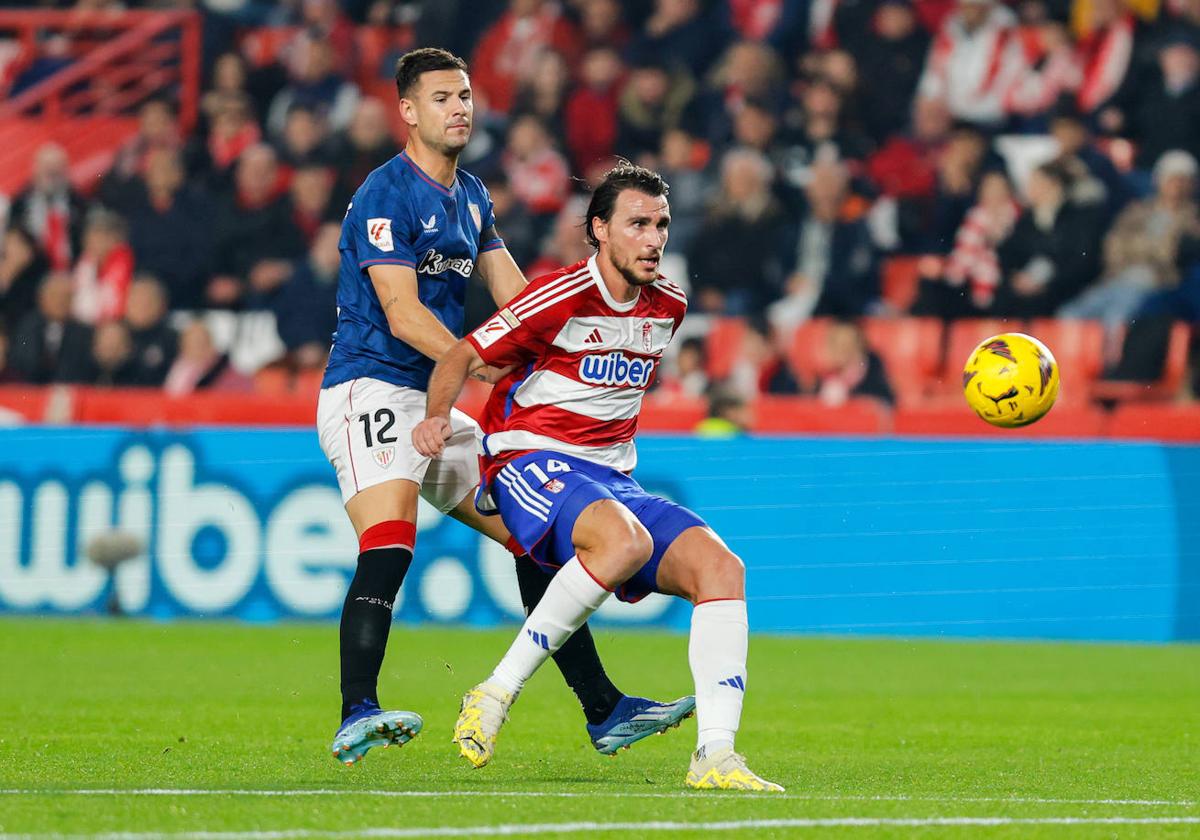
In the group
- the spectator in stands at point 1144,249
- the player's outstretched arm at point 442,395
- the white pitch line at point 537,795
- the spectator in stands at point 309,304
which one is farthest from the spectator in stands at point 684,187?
the white pitch line at point 537,795

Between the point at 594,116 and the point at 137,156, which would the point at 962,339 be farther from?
the point at 137,156

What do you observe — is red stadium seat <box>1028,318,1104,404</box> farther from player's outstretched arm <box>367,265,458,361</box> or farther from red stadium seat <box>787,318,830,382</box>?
player's outstretched arm <box>367,265,458,361</box>

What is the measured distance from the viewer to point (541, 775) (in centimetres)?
607

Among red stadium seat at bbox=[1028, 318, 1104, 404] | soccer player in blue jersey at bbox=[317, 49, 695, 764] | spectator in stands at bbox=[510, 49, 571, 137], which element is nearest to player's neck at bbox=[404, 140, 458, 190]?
soccer player in blue jersey at bbox=[317, 49, 695, 764]

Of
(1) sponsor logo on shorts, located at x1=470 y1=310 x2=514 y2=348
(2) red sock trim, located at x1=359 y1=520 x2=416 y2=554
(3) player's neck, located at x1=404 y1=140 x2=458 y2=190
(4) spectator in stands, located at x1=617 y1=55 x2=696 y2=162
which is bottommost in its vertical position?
(2) red sock trim, located at x1=359 y1=520 x2=416 y2=554

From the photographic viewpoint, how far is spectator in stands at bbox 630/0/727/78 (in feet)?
53.4

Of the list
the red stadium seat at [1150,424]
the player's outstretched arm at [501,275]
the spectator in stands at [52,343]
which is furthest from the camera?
the spectator in stands at [52,343]

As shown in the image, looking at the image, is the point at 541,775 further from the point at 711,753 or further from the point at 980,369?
the point at 980,369

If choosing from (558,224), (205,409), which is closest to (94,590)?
(205,409)

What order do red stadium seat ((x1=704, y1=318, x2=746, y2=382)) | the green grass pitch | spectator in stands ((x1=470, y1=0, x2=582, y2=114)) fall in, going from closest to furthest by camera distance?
1. the green grass pitch
2. red stadium seat ((x1=704, y1=318, x2=746, y2=382))
3. spectator in stands ((x1=470, y1=0, x2=582, y2=114))

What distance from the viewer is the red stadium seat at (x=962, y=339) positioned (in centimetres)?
1360

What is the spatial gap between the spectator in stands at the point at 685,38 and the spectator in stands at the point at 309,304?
11.0ft

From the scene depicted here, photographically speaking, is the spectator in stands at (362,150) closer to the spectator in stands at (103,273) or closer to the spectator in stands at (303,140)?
the spectator in stands at (303,140)

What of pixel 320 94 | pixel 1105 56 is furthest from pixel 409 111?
pixel 320 94
